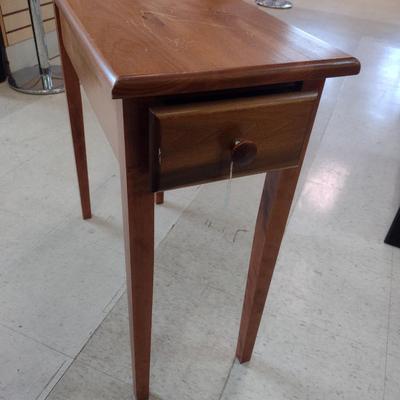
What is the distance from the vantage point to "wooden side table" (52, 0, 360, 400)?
415mm

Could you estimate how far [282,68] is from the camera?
1.46 feet

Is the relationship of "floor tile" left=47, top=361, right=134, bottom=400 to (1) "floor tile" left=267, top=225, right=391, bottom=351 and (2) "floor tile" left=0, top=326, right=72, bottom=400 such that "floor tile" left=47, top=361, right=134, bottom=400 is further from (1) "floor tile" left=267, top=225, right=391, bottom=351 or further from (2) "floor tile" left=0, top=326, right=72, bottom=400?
(1) "floor tile" left=267, top=225, right=391, bottom=351

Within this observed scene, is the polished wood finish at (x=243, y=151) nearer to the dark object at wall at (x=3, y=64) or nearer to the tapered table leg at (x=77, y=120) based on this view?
the tapered table leg at (x=77, y=120)

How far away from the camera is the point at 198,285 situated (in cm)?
104

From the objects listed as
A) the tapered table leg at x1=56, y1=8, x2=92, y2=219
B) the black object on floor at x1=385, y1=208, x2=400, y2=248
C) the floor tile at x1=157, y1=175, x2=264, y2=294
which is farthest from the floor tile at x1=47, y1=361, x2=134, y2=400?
the black object on floor at x1=385, y1=208, x2=400, y2=248

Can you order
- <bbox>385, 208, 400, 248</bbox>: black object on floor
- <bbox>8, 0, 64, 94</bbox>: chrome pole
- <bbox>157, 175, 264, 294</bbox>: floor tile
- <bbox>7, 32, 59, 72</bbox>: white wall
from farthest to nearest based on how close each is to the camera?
1. <bbox>7, 32, 59, 72</bbox>: white wall
2. <bbox>8, 0, 64, 94</bbox>: chrome pole
3. <bbox>385, 208, 400, 248</bbox>: black object on floor
4. <bbox>157, 175, 264, 294</bbox>: floor tile

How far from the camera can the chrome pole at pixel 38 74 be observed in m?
1.89

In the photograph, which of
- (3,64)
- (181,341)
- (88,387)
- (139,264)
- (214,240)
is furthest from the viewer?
(3,64)

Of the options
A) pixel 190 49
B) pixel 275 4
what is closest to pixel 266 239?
pixel 190 49

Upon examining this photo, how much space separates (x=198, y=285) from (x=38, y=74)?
→ 1.76 metres

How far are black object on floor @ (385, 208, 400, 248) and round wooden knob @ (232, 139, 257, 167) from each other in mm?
891

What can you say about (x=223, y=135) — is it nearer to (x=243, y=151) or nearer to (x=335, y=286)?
(x=243, y=151)

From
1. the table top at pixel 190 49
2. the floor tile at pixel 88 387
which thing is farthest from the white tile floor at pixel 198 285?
the table top at pixel 190 49

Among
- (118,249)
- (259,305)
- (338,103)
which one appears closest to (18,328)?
(118,249)
